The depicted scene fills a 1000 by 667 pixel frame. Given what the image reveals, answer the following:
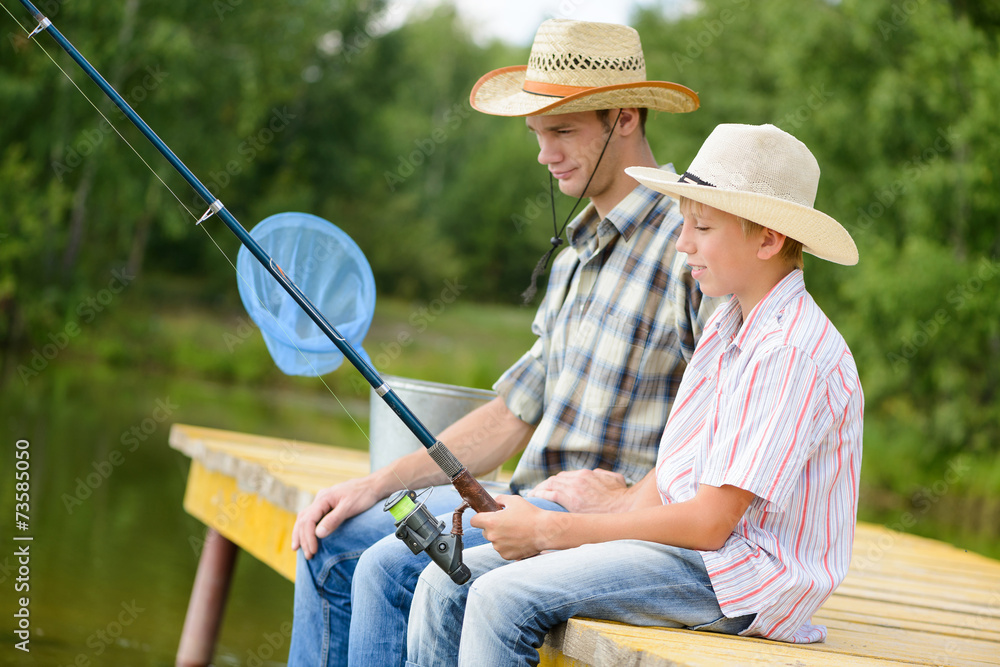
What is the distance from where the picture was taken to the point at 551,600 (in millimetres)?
1579

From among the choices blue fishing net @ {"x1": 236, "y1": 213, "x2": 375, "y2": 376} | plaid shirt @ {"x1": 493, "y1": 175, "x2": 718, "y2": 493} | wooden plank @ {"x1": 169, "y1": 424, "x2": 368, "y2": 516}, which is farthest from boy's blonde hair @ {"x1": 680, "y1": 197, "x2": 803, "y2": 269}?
wooden plank @ {"x1": 169, "y1": 424, "x2": 368, "y2": 516}

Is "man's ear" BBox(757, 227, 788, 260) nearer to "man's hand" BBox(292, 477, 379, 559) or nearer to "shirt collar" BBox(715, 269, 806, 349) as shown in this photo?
→ "shirt collar" BBox(715, 269, 806, 349)

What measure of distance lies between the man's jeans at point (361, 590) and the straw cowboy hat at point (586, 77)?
80cm

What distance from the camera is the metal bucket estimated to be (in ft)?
8.32

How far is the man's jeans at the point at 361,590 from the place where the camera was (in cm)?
191

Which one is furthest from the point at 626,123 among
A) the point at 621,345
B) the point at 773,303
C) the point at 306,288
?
the point at 306,288

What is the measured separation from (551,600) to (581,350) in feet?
2.32

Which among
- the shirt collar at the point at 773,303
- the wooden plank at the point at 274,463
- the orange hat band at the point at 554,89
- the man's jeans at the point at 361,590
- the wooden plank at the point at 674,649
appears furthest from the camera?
the wooden plank at the point at 274,463

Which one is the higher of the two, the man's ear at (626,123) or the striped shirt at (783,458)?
the man's ear at (626,123)

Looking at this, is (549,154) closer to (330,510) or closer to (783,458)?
(330,510)

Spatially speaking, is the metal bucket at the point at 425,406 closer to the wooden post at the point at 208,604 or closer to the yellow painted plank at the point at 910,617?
the yellow painted plank at the point at 910,617

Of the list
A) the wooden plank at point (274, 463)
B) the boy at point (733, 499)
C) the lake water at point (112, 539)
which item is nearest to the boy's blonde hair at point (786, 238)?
the boy at point (733, 499)

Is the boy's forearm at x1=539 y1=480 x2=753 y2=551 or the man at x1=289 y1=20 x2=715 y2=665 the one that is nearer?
the boy's forearm at x1=539 y1=480 x2=753 y2=551

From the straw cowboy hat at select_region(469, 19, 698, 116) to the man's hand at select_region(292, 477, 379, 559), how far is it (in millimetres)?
811
